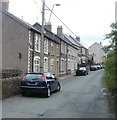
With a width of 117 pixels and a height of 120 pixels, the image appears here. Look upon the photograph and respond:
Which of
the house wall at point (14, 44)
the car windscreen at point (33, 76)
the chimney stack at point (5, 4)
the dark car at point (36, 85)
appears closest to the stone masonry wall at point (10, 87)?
the dark car at point (36, 85)

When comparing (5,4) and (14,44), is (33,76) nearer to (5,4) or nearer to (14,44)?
(14,44)

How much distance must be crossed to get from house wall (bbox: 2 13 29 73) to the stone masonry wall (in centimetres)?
965

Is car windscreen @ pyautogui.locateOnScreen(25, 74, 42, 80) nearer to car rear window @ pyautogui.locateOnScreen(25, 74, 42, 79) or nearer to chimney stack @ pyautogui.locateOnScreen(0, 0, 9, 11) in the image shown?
car rear window @ pyautogui.locateOnScreen(25, 74, 42, 79)

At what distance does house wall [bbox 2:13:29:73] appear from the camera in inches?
1150

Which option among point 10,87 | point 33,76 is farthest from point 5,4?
point 10,87

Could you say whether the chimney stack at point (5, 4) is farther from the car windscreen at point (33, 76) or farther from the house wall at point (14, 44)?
the car windscreen at point (33, 76)

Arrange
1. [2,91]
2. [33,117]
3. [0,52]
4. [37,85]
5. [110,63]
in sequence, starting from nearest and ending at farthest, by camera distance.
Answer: [33,117] < [110,63] < [2,91] < [37,85] < [0,52]

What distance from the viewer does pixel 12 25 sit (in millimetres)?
30062

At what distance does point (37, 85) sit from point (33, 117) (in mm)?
7095

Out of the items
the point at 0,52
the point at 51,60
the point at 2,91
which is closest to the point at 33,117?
the point at 2,91

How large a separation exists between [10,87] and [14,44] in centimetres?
1269

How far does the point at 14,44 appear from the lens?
30.0 m

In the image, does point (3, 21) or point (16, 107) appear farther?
point (3, 21)

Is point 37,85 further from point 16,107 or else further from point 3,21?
point 3,21
